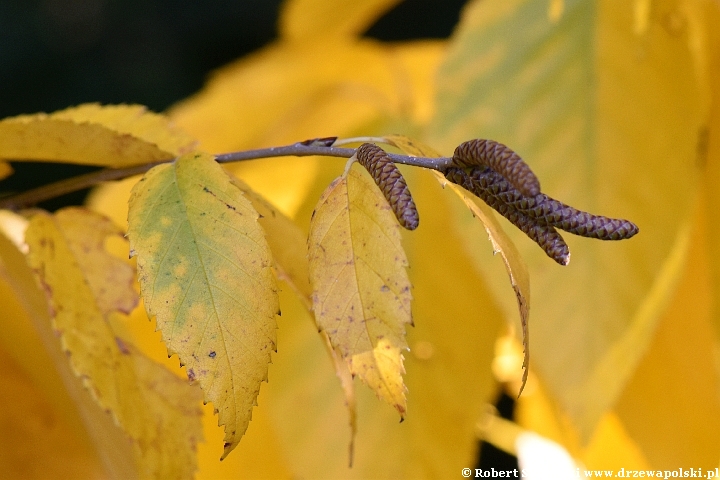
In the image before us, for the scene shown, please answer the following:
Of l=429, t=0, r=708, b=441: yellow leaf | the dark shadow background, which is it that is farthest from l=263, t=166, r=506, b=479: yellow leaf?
the dark shadow background

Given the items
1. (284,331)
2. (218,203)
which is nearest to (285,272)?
(218,203)

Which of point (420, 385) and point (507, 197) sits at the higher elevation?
point (507, 197)

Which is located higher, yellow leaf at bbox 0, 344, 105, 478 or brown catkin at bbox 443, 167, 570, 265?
brown catkin at bbox 443, 167, 570, 265

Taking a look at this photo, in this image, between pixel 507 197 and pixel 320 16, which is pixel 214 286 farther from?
pixel 320 16

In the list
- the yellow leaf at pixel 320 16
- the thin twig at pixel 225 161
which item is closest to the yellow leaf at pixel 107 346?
the thin twig at pixel 225 161

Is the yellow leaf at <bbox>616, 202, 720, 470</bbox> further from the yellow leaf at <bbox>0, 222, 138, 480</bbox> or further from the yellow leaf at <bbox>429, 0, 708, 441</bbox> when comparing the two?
the yellow leaf at <bbox>0, 222, 138, 480</bbox>

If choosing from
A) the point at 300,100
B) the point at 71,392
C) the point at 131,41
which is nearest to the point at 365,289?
the point at 71,392

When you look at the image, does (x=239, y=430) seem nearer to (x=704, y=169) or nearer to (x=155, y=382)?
(x=155, y=382)
